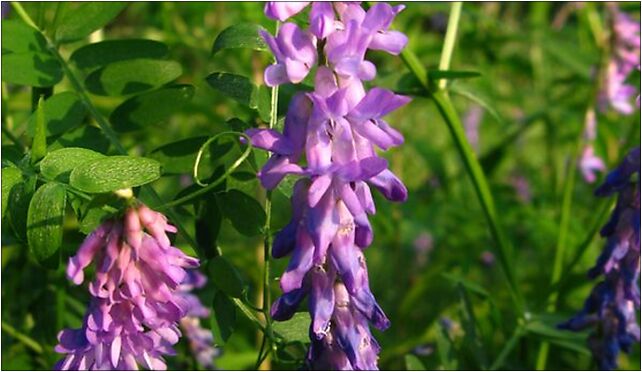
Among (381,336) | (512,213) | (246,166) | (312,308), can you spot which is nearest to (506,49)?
(512,213)

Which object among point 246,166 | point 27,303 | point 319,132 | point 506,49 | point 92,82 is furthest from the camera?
point 506,49

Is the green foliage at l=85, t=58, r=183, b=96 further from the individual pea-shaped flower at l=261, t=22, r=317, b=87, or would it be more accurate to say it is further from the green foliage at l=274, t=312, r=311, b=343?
the individual pea-shaped flower at l=261, t=22, r=317, b=87

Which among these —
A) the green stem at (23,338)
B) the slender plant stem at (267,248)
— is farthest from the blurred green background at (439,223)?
the slender plant stem at (267,248)

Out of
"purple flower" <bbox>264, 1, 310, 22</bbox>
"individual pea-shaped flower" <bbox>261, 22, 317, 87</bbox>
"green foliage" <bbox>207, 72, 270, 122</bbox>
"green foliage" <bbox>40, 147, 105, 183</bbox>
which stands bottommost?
"green foliage" <bbox>40, 147, 105, 183</bbox>

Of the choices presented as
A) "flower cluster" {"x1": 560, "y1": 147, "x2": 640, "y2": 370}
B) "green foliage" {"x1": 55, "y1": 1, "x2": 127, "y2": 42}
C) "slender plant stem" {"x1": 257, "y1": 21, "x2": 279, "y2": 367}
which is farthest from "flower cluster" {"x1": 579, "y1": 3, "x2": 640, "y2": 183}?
"slender plant stem" {"x1": 257, "y1": 21, "x2": 279, "y2": 367}

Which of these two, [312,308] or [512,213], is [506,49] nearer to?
[512,213]
